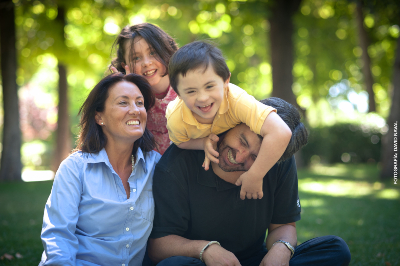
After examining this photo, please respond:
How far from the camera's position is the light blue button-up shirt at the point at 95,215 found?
2.36 m

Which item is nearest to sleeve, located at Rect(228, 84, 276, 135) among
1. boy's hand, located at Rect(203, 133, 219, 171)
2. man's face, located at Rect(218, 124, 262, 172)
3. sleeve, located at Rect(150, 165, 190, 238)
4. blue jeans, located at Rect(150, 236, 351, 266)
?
man's face, located at Rect(218, 124, 262, 172)

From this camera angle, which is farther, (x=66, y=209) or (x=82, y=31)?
(x=82, y=31)

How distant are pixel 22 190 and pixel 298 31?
1363 cm

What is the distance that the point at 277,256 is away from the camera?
255 cm

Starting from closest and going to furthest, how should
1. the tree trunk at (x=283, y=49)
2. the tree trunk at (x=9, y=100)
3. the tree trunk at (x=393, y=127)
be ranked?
the tree trunk at (x=393, y=127) < the tree trunk at (x=9, y=100) < the tree trunk at (x=283, y=49)

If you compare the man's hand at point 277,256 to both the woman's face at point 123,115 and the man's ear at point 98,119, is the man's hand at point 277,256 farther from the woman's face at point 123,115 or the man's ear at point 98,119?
the man's ear at point 98,119

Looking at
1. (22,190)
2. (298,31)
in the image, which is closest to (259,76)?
(298,31)

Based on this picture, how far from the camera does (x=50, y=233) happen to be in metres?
2.33

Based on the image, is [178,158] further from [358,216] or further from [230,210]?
[358,216]

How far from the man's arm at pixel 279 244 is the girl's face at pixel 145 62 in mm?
1755

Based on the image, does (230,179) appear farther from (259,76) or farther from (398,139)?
(259,76)

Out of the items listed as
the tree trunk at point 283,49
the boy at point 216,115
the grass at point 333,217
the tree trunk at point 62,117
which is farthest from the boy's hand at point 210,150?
the tree trunk at point 62,117

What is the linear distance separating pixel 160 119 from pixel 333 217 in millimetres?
4215

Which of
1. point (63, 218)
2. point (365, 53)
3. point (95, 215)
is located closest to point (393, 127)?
point (365, 53)
